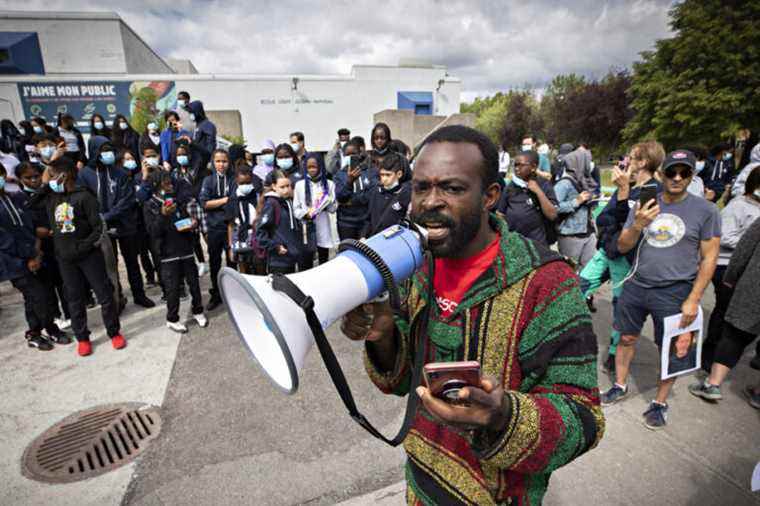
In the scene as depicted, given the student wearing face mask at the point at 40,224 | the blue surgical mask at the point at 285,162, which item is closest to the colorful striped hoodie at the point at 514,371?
the student wearing face mask at the point at 40,224

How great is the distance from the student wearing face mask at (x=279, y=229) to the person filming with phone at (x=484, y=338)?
346 cm

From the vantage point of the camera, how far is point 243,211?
17.0 ft

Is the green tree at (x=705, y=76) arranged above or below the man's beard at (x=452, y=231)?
above

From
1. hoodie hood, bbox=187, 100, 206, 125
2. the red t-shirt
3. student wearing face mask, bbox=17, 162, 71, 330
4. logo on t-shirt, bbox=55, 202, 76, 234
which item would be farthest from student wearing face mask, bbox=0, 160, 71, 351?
the red t-shirt

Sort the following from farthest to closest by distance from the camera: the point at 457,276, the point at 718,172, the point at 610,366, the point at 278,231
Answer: the point at 718,172 < the point at 278,231 < the point at 610,366 < the point at 457,276

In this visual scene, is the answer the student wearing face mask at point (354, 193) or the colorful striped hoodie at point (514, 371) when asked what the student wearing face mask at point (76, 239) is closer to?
the student wearing face mask at point (354, 193)

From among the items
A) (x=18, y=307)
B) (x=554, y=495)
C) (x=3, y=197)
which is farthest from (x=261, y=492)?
(x=18, y=307)

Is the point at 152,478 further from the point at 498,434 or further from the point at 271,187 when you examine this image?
the point at 271,187

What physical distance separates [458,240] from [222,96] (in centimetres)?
3447

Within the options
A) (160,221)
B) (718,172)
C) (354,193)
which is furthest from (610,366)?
(718,172)

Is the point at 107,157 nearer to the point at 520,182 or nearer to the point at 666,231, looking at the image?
the point at 520,182

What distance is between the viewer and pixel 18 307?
224 inches

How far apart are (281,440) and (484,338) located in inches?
93.3

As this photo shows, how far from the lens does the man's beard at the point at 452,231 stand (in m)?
1.24
